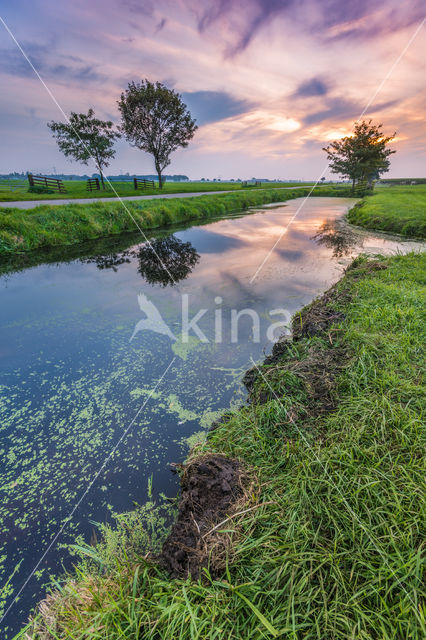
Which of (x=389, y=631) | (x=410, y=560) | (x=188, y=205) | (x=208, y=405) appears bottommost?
(x=208, y=405)

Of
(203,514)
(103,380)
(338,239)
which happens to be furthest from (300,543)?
(338,239)

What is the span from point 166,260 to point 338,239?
8.10m

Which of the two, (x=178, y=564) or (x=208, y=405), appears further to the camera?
(x=208, y=405)

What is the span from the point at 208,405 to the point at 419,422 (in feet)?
6.23

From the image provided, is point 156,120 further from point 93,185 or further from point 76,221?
point 76,221

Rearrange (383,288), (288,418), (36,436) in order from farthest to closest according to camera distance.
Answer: (383,288) < (36,436) < (288,418)

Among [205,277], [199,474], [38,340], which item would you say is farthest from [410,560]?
[205,277]

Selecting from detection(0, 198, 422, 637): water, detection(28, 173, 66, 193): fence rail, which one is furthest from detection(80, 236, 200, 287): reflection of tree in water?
detection(28, 173, 66, 193): fence rail

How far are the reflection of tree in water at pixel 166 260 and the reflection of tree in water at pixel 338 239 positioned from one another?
17.3 feet

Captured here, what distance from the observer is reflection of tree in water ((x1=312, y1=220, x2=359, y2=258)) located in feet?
33.7

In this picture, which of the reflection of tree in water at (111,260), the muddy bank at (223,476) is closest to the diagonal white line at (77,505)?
the muddy bank at (223,476)

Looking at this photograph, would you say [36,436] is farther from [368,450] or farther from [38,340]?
[368,450]

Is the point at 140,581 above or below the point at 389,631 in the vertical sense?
below

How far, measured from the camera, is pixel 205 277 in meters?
7.35
